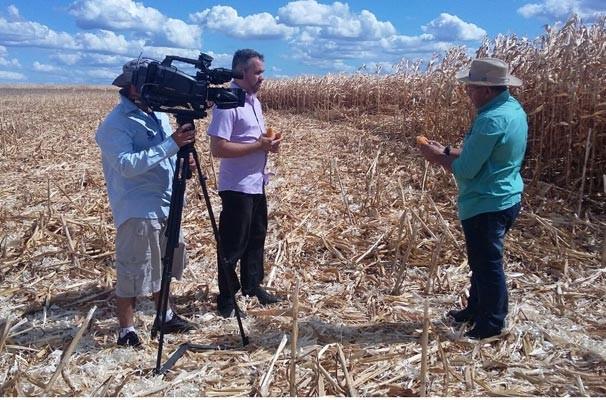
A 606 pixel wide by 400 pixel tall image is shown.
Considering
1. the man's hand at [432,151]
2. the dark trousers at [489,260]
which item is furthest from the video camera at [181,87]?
the dark trousers at [489,260]

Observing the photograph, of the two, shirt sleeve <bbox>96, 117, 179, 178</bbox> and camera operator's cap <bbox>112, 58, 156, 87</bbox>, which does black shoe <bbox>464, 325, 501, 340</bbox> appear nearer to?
shirt sleeve <bbox>96, 117, 179, 178</bbox>

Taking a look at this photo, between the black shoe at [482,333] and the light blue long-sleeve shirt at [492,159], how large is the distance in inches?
30.1

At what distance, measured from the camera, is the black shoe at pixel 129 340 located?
11.6ft

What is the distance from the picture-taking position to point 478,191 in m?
3.39

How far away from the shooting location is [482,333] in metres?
3.57

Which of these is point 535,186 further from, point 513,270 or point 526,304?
point 526,304

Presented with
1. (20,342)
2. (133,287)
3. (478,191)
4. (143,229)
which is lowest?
(20,342)

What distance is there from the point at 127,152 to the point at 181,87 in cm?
52

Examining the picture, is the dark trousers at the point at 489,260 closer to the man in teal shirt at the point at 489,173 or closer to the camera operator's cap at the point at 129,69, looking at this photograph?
the man in teal shirt at the point at 489,173

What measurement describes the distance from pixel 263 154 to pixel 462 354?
195cm

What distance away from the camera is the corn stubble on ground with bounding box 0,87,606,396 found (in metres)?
3.07

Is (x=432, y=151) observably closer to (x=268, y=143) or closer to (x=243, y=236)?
(x=268, y=143)

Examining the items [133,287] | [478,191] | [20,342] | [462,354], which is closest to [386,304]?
[462,354]

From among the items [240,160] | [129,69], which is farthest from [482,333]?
[129,69]
